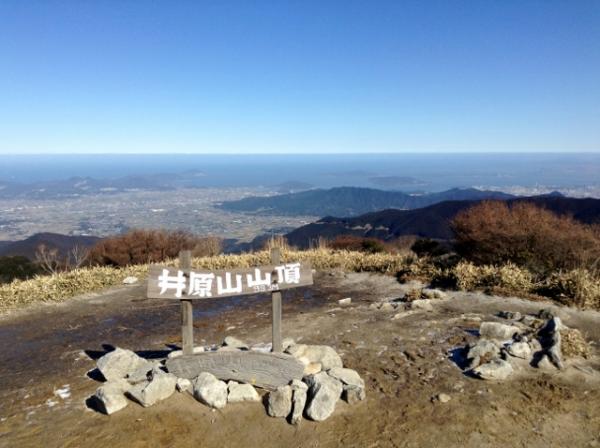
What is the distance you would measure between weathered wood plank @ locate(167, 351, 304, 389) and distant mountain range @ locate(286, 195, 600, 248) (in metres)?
26.4

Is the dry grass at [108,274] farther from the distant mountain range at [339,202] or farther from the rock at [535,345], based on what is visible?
the distant mountain range at [339,202]

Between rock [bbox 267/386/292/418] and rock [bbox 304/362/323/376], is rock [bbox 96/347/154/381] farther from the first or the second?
rock [bbox 304/362/323/376]

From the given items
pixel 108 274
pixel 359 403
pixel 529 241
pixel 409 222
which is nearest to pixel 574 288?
pixel 529 241

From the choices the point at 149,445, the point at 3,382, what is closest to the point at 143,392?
the point at 149,445

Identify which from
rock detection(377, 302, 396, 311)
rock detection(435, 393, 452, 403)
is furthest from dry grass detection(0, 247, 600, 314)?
rock detection(435, 393, 452, 403)

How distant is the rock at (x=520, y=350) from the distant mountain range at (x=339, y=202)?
226 ft

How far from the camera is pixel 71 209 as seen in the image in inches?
3223

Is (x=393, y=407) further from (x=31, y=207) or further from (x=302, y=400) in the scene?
(x=31, y=207)

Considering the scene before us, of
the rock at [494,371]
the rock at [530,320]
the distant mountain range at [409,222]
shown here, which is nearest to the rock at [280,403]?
the rock at [494,371]

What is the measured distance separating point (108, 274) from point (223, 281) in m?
7.24

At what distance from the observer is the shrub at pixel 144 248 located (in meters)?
14.2

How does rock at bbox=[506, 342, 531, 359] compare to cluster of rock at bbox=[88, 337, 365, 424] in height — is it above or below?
above

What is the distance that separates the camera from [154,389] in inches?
167

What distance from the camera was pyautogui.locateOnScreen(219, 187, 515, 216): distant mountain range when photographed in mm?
78562
